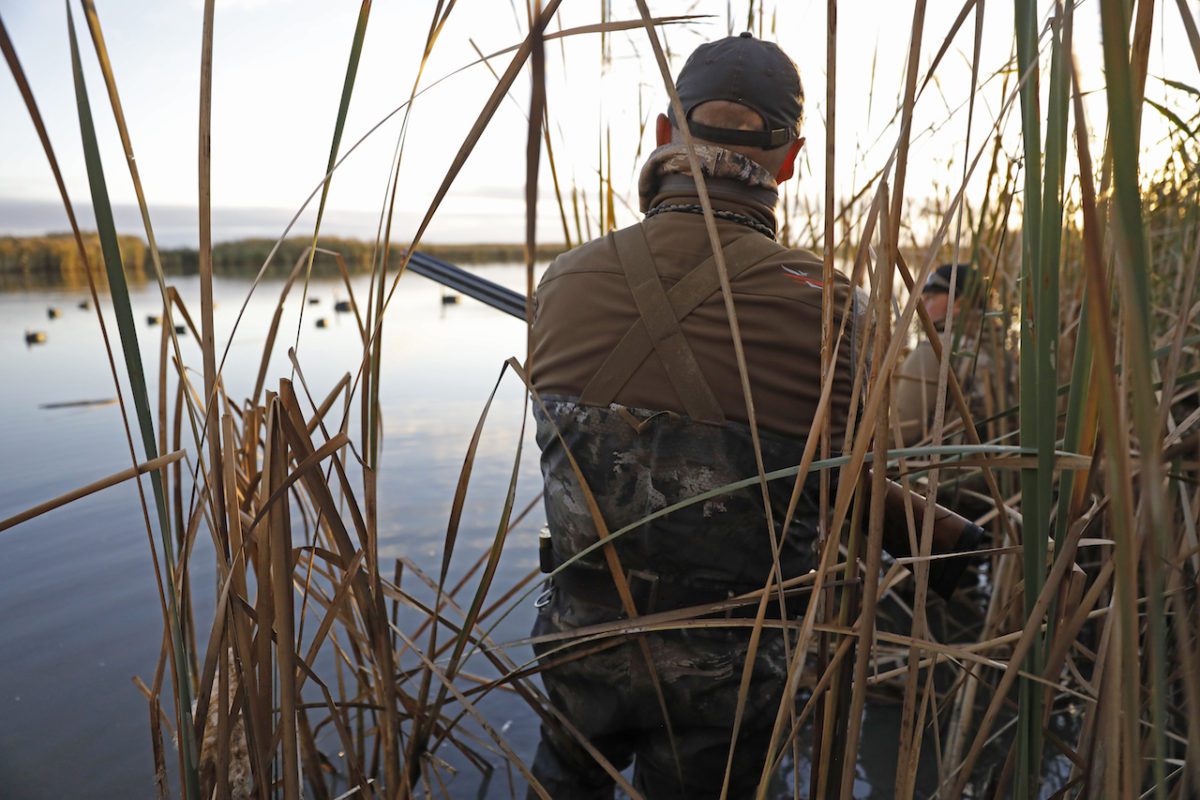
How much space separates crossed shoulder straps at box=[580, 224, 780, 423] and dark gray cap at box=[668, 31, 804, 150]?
0.76 ft

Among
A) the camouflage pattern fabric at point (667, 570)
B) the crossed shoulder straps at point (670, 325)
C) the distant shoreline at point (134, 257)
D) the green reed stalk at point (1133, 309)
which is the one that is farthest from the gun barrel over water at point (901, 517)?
the distant shoreline at point (134, 257)

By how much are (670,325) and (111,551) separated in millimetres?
4049

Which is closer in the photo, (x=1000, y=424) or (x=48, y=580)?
(x=1000, y=424)

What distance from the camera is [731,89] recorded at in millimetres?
1514

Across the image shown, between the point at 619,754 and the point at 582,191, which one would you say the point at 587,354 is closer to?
the point at 582,191

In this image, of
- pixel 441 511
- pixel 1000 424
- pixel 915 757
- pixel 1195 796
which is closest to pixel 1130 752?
pixel 915 757

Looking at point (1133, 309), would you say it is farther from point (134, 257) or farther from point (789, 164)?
point (134, 257)

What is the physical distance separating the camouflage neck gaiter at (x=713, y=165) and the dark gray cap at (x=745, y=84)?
29mm

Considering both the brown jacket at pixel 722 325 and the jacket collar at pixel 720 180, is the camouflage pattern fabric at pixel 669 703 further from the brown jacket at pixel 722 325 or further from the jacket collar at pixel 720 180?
the jacket collar at pixel 720 180

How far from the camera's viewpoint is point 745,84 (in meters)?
1.51

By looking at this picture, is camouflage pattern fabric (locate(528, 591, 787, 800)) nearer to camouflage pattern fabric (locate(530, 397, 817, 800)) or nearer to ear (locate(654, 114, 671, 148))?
camouflage pattern fabric (locate(530, 397, 817, 800))

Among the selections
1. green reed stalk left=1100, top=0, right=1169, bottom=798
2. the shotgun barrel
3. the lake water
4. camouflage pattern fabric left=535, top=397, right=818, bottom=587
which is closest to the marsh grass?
green reed stalk left=1100, top=0, right=1169, bottom=798

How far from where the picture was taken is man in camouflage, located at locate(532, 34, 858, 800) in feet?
4.72

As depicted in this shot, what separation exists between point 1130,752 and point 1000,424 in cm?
305
